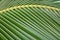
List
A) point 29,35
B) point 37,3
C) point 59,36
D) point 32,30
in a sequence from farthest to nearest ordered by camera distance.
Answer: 1. point 37,3
2. point 59,36
3. point 32,30
4. point 29,35

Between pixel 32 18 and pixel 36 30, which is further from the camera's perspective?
pixel 32 18

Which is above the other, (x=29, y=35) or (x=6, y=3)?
(x=6, y=3)

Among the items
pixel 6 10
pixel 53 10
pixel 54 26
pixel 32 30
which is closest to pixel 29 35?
pixel 32 30

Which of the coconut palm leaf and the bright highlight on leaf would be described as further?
the coconut palm leaf

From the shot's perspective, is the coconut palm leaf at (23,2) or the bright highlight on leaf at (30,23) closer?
the bright highlight on leaf at (30,23)

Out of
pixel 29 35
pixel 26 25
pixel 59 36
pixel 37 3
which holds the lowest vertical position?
pixel 29 35

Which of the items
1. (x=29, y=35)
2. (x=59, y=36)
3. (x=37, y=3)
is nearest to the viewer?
(x=29, y=35)

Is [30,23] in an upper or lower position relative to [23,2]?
lower

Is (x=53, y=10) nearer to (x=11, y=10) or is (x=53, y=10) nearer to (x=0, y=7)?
(x=11, y=10)
